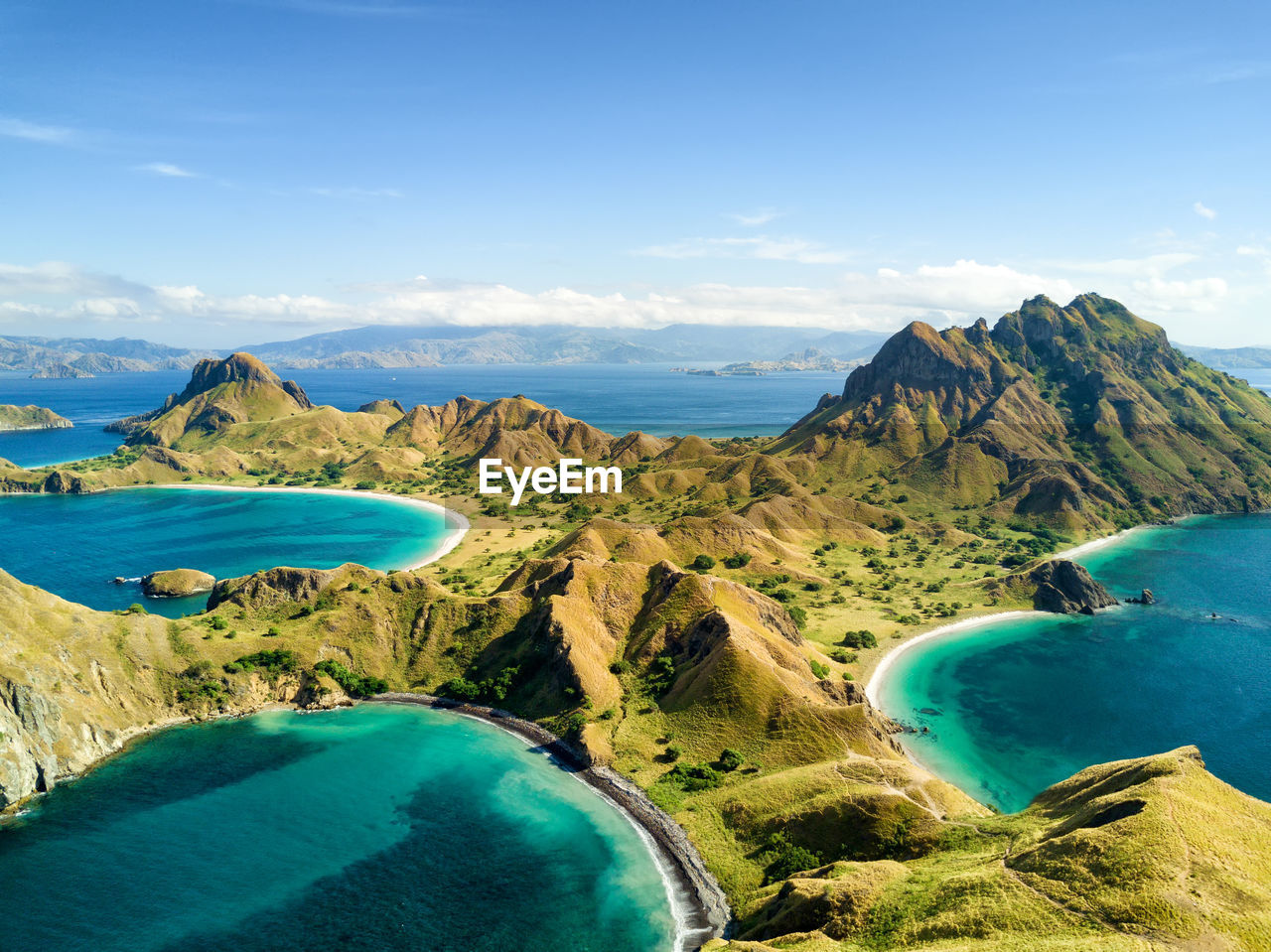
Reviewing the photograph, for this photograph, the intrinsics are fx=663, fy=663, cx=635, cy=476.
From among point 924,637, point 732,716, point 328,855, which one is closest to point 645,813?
point 732,716

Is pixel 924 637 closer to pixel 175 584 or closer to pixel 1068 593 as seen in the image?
pixel 1068 593

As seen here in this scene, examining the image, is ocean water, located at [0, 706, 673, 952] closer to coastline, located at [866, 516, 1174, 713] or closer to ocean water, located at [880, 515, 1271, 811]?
ocean water, located at [880, 515, 1271, 811]

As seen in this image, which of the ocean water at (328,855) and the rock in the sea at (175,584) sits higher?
the rock in the sea at (175,584)

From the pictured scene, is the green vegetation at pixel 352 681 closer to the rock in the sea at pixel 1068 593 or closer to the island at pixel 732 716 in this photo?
the island at pixel 732 716

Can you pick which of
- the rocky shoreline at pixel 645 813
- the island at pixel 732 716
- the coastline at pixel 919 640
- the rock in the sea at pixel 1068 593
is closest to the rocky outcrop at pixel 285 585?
the island at pixel 732 716

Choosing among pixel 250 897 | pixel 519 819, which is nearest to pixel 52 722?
pixel 250 897
